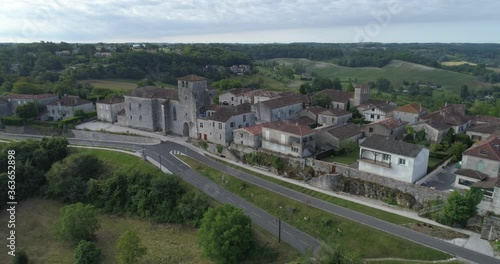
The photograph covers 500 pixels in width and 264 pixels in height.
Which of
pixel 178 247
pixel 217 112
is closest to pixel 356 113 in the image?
pixel 217 112

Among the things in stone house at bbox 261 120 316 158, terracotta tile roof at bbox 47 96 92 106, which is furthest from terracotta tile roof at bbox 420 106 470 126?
terracotta tile roof at bbox 47 96 92 106

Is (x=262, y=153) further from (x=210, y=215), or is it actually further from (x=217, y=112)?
(x=210, y=215)

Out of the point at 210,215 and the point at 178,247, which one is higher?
the point at 210,215

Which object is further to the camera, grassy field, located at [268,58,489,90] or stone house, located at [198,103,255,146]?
grassy field, located at [268,58,489,90]

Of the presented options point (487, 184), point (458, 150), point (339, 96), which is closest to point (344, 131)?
point (458, 150)

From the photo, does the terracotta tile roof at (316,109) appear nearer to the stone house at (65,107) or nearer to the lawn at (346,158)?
the lawn at (346,158)

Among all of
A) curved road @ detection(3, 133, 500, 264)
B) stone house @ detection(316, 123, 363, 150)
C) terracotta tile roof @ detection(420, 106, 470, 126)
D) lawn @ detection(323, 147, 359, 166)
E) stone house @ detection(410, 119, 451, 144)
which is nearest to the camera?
curved road @ detection(3, 133, 500, 264)
